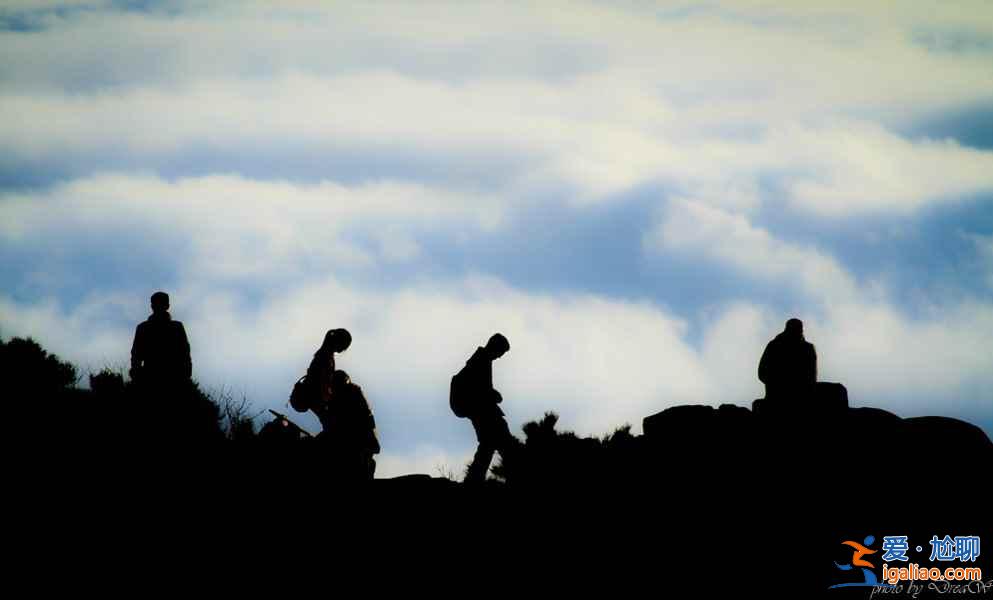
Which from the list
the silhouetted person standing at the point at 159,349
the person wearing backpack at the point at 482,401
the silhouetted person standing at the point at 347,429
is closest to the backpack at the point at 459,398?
the person wearing backpack at the point at 482,401

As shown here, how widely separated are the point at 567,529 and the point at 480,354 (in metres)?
2.79

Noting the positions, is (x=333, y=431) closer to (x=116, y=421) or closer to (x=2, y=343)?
(x=116, y=421)

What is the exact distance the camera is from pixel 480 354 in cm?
1798

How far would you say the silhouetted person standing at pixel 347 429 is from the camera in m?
16.6

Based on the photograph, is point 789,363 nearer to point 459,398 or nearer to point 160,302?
point 459,398

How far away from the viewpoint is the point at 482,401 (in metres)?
17.9

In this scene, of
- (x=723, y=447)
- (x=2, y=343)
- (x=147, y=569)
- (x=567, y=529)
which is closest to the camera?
(x=147, y=569)

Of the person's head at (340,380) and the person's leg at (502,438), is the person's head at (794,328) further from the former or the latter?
the person's head at (340,380)

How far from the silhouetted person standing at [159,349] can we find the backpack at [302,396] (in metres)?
1.66

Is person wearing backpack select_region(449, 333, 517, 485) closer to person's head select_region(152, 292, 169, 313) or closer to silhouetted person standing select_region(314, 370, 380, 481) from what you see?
silhouetted person standing select_region(314, 370, 380, 481)

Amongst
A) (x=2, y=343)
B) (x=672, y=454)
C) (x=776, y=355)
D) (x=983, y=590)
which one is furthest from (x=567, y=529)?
(x=2, y=343)

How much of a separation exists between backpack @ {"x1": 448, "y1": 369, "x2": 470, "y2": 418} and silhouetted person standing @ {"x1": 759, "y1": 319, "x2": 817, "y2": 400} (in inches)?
177

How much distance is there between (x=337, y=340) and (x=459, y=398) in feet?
6.90

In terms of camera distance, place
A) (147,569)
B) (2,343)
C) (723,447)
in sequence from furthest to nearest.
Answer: (2,343), (723,447), (147,569)
